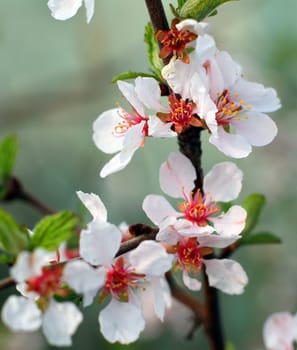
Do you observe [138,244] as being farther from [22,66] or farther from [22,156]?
[22,66]

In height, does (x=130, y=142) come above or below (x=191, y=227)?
above

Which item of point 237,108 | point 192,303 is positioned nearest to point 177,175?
point 237,108

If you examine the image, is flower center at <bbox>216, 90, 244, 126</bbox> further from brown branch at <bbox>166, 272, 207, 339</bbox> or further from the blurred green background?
the blurred green background

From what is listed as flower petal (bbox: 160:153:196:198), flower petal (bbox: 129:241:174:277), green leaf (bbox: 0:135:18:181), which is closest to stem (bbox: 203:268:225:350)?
flower petal (bbox: 160:153:196:198)

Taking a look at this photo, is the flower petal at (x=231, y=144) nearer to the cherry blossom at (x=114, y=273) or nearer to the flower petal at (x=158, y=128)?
the flower petal at (x=158, y=128)

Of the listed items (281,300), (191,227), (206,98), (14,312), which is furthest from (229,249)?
(281,300)

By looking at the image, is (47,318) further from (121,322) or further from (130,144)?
(130,144)
